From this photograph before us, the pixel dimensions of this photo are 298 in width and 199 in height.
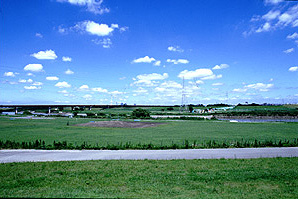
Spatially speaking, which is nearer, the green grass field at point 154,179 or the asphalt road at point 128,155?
the green grass field at point 154,179

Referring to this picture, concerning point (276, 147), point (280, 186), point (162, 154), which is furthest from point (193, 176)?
point (276, 147)

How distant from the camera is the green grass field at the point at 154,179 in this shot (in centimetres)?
958

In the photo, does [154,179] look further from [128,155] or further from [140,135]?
[140,135]

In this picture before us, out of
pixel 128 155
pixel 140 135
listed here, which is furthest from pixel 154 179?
pixel 140 135

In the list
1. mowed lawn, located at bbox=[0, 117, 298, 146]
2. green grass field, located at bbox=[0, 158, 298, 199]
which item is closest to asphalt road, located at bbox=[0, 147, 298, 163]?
green grass field, located at bbox=[0, 158, 298, 199]

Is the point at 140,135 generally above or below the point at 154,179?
below

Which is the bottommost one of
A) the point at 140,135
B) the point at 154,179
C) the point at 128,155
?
the point at 140,135

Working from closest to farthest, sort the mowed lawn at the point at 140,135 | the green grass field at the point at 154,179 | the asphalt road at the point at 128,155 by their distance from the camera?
the green grass field at the point at 154,179 < the asphalt road at the point at 128,155 < the mowed lawn at the point at 140,135

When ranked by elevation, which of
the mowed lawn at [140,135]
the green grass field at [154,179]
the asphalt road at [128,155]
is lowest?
the mowed lawn at [140,135]

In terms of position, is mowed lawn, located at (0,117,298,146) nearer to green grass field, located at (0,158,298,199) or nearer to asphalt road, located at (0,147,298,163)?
asphalt road, located at (0,147,298,163)

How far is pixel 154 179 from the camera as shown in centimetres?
1170

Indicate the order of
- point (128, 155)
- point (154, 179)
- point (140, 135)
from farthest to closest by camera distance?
1. point (140, 135)
2. point (128, 155)
3. point (154, 179)

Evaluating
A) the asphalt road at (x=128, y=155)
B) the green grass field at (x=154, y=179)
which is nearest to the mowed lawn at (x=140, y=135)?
the asphalt road at (x=128, y=155)

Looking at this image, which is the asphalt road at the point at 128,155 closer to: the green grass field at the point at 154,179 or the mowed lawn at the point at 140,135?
the green grass field at the point at 154,179
